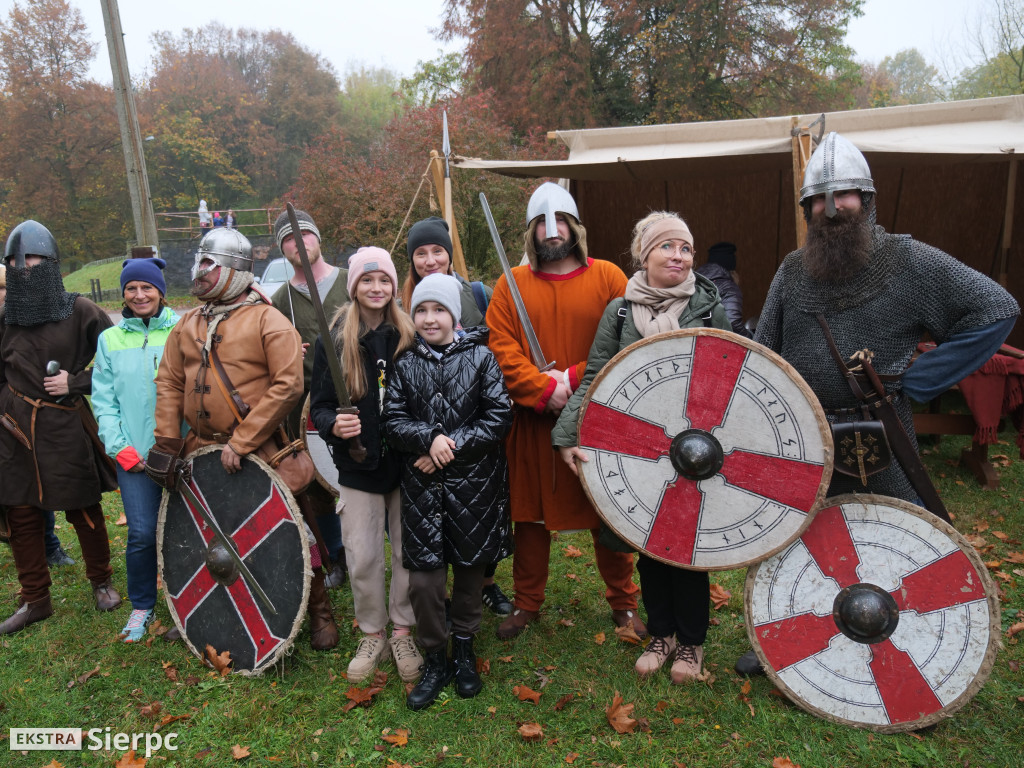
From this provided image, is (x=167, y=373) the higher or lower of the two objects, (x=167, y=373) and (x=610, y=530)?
the higher

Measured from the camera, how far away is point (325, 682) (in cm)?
275

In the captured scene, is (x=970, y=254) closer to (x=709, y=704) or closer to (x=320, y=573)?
(x=709, y=704)

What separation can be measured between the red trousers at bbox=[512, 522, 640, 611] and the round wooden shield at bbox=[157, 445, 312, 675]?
911mm

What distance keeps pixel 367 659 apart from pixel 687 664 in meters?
1.26

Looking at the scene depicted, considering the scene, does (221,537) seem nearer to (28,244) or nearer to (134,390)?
(134,390)

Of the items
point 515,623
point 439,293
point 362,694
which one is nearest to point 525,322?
point 439,293

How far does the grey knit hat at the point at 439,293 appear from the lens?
2490 millimetres

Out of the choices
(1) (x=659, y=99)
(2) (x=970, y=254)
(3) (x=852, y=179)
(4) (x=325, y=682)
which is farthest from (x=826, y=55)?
(4) (x=325, y=682)

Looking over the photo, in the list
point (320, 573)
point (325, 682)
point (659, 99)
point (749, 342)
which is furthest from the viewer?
point (659, 99)

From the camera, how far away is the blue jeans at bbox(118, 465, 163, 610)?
10.1 feet

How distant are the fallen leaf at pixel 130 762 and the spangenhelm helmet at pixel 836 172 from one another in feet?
9.67

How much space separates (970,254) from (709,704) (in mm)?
6154

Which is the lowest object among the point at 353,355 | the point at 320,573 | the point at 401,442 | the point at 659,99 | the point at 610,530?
the point at 320,573

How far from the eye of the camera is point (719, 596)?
331cm
